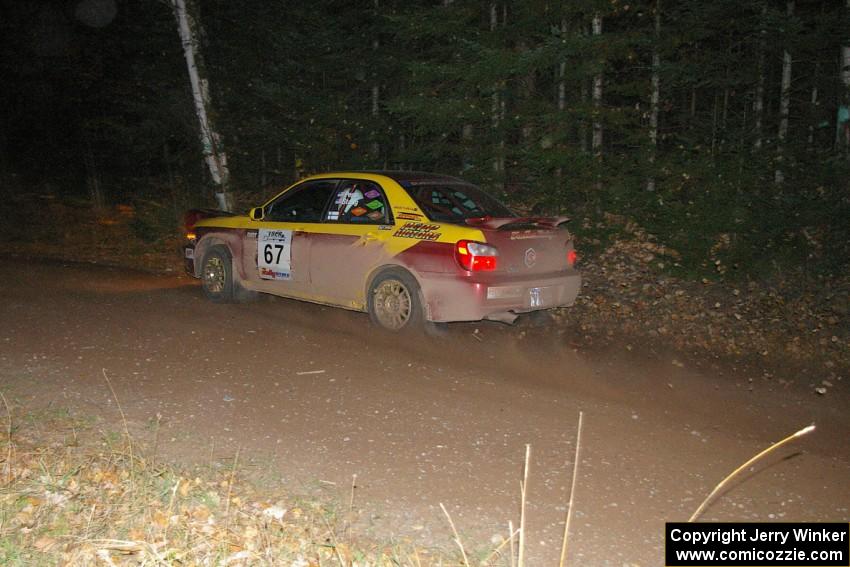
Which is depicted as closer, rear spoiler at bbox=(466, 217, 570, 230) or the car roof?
rear spoiler at bbox=(466, 217, 570, 230)

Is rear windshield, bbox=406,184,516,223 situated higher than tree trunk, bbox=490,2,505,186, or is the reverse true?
tree trunk, bbox=490,2,505,186

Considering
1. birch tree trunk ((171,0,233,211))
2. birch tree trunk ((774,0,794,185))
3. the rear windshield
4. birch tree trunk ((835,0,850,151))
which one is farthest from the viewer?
birch tree trunk ((171,0,233,211))

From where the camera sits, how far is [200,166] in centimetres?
2534

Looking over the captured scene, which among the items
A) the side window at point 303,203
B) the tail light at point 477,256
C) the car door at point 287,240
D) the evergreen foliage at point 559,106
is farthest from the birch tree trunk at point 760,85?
the car door at point 287,240

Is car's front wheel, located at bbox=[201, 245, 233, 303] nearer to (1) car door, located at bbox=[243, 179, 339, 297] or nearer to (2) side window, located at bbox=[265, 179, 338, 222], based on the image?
(1) car door, located at bbox=[243, 179, 339, 297]

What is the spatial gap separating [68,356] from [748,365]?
673 centimetres

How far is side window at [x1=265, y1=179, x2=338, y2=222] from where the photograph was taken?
9164 mm

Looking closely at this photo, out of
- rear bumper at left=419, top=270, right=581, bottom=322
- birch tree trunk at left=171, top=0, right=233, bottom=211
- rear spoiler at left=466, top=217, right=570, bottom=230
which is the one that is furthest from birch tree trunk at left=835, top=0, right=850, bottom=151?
birch tree trunk at left=171, top=0, right=233, bottom=211

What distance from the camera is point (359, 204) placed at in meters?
8.80

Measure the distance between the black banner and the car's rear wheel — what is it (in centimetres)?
444

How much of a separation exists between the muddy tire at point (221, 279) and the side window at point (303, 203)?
0.99 meters

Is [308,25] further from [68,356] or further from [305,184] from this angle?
[68,356]

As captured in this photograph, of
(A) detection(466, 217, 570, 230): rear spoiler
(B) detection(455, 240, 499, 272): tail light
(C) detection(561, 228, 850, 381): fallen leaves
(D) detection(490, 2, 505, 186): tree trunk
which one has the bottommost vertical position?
(C) detection(561, 228, 850, 381): fallen leaves

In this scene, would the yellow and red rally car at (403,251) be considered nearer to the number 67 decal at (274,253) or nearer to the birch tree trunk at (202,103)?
the number 67 decal at (274,253)
